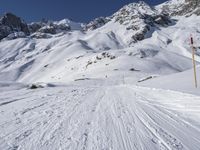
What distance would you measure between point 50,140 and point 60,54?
577 feet

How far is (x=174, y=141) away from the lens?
6.06m

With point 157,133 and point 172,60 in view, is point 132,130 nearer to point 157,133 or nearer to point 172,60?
point 157,133

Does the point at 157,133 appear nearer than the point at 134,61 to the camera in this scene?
Yes

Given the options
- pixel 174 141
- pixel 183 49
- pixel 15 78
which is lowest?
pixel 174 141

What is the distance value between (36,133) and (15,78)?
454 feet

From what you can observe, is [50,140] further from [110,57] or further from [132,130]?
[110,57]

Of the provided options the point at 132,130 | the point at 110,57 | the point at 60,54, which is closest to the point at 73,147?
the point at 132,130

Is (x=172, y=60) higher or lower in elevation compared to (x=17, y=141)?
higher

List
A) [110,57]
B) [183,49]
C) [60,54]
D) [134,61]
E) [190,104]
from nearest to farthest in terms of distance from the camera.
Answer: [190,104], [134,61], [110,57], [183,49], [60,54]

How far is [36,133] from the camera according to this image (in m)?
6.95

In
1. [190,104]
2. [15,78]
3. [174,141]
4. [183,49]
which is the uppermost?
[183,49]

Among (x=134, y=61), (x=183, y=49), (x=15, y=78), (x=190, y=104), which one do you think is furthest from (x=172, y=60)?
(x=190, y=104)

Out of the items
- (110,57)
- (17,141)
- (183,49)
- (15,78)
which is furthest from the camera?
(183,49)

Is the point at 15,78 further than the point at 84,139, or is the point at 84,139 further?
the point at 15,78
